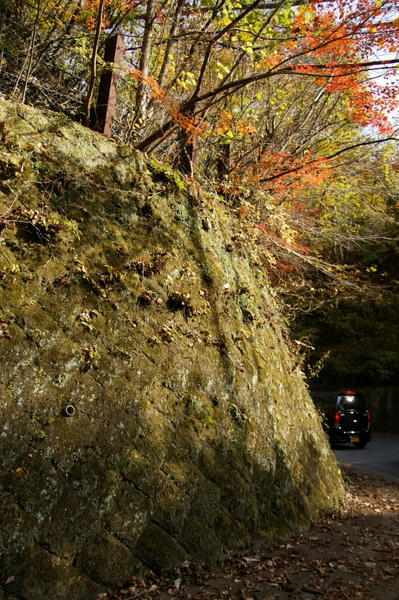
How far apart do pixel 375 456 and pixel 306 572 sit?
1058 cm

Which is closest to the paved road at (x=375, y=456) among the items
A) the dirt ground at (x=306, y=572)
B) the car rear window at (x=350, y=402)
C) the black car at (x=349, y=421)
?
the black car at (x=349, y=421)

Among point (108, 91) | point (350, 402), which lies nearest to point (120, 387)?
point (108, 91)

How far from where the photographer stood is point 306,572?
4684mm

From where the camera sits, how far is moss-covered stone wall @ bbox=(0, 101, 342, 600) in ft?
12.2

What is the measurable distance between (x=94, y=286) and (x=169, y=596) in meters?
3.03

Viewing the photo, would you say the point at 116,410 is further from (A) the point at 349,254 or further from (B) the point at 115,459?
(A) the point at 349,254

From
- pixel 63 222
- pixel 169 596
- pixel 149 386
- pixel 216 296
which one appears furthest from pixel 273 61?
pixel 169 596

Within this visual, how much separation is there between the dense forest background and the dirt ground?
347 centimetres

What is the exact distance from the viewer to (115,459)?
421 centimetres

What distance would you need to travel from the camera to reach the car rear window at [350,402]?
15.9 meters

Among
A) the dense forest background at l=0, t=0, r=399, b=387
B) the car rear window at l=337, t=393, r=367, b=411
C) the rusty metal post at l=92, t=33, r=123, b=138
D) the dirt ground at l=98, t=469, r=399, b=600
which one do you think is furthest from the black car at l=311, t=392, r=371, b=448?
the rusty metal post at l=92, t=33, r=123, b=138

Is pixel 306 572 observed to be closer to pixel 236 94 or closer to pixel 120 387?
pixel 120 387

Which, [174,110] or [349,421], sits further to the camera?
[349,421]

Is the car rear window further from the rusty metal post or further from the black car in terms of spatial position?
the rusty metal post
